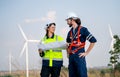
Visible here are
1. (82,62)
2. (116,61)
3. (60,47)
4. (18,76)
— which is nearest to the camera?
(82,62)

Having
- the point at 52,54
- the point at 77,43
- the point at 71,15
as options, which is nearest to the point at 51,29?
the point at 52,54

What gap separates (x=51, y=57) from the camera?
8.30 meters

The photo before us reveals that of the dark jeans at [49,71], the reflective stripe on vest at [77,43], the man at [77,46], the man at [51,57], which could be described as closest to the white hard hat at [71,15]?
the man at [77,46]

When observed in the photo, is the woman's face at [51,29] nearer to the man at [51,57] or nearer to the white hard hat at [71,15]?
the man at [51,57]

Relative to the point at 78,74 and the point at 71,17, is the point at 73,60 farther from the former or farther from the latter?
the point at 71,17

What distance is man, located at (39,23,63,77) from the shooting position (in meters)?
8.29

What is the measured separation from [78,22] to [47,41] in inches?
36.6

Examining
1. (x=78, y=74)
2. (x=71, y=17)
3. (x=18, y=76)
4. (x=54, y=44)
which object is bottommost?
(x=18, y=76)

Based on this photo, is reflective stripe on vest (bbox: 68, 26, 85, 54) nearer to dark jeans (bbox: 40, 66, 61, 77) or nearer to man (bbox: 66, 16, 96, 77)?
man (bbox: 66, 16, 96, 77)

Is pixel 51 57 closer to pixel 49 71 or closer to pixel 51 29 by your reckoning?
pixel 49 71

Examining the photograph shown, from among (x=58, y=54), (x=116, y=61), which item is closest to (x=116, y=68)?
(x=116, y=61)

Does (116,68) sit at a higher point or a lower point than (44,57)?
lower

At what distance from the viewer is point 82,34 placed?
7656 millimetres

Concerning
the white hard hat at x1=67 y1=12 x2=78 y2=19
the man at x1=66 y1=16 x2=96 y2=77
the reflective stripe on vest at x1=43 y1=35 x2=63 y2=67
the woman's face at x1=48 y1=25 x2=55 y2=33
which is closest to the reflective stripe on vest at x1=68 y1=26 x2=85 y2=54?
the man at x1=66 y1=16 x2=96 y2=77
